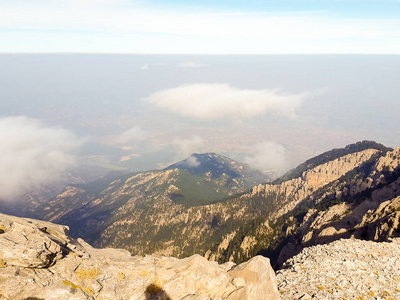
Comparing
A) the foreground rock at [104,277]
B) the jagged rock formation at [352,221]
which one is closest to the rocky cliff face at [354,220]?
the jagged rock formation at [352,221]

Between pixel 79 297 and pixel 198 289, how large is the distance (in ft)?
36.7

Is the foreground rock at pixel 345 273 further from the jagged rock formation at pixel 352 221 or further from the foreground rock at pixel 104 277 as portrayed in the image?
the jagged rock formation at pixel 352 221

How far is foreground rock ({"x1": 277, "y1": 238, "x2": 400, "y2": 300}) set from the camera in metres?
27.8

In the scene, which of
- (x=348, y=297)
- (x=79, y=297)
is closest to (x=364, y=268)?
(x=348, y=297)

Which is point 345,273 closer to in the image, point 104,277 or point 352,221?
point 104,277

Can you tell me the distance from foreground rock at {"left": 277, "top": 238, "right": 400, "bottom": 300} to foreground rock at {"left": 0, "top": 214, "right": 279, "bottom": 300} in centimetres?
658

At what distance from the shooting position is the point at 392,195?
122 m

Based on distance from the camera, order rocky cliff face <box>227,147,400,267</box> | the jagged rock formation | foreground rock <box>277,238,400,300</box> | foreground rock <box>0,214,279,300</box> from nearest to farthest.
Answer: foreground rock <box>0,214,279,300</box>
foreground rock <box>277,238,400,300</box>
rocky cliff face <box>227,147,400,267</box>
the jagged rock formation

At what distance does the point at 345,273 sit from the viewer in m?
31.8

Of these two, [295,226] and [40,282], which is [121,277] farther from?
[295,226]

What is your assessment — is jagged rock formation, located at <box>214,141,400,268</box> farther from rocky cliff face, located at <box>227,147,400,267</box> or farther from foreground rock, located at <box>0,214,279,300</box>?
foreground rock, located at <box>0,214,279,300</box>

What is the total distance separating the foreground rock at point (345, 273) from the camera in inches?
1093

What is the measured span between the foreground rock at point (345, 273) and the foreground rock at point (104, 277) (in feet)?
21.6

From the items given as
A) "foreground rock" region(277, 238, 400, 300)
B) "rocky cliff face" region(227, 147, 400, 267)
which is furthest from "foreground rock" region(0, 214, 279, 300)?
"rocky cliff face" region(227, 147, 400, 267)
